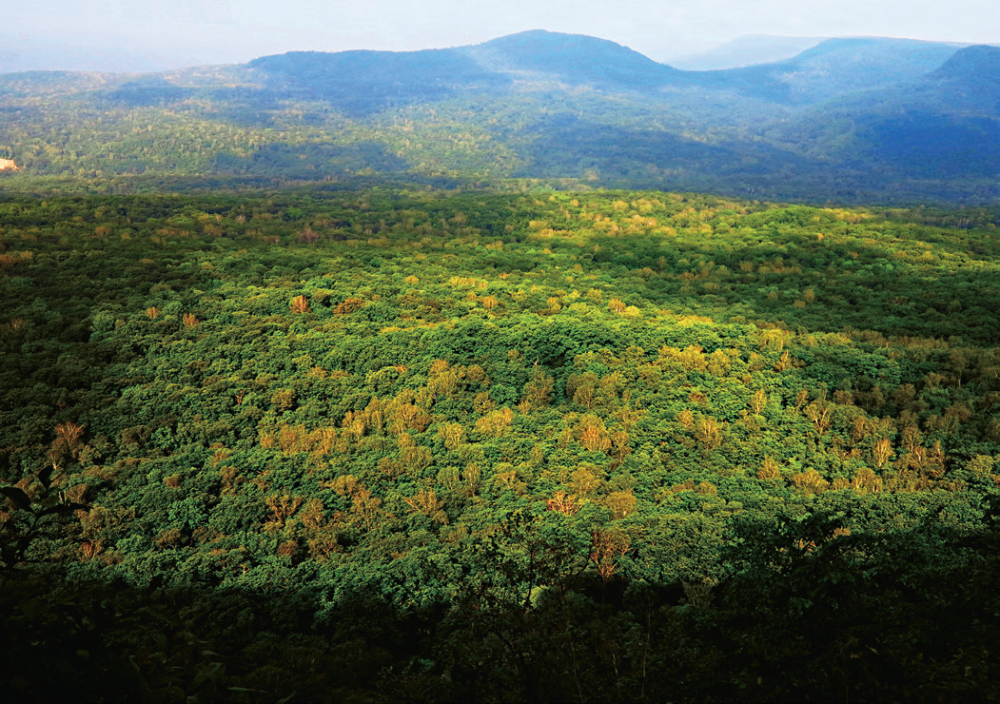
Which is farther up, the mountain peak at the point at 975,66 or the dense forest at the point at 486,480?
the mountain peak at the point at 975,66

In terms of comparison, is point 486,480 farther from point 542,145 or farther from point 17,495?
point 542,145

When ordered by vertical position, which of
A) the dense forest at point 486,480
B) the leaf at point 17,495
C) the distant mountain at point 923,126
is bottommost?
the dense forest at point 486,480

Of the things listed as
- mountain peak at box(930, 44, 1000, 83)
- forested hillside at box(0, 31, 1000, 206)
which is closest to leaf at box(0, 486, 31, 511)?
forested hillside at box(0, 31, 1000, 206)

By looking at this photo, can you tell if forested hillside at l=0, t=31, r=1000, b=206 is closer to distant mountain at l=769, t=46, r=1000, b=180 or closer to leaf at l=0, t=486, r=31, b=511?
distant mountain at l=769, t=46, r=1000, b=180

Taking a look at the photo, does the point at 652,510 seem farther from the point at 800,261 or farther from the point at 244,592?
the point at 800,261

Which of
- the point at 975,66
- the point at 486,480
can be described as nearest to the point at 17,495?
the point at 486,480

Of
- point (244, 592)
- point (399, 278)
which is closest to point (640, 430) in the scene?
point (244, 592)

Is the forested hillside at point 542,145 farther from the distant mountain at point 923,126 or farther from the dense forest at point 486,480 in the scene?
the dense forest at point 486,480

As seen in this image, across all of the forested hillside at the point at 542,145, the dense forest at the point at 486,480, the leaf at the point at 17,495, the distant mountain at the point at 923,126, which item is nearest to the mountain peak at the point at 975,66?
the distant mountain at the point at 923,126
